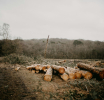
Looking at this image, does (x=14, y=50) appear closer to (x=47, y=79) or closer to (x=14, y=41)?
(x=14, y=41)

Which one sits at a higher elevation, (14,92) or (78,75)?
(78,75)

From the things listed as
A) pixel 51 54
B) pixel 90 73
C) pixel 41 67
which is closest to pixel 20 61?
pixel 41 67

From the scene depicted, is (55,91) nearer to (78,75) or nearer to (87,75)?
(78,75)

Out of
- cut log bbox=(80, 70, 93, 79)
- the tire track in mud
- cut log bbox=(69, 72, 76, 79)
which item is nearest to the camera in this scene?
the tire track in mud

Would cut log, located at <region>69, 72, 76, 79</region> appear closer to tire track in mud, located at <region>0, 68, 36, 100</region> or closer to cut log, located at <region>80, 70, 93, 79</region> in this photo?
cut log, located at <region>80, 70, 93, 79</region>

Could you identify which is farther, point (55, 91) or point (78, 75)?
point (78, 75)

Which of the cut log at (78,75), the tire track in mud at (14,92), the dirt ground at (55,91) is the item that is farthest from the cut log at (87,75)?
the tire track in mud at (14,92)

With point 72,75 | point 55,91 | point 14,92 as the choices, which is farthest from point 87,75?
point 14,92

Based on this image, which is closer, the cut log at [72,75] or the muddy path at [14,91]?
the muddy path at [14,91]

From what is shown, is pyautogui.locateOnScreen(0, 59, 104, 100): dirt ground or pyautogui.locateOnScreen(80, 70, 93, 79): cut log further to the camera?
pyautogui.locateOnScreen(80, 70, 93, 79): cut log

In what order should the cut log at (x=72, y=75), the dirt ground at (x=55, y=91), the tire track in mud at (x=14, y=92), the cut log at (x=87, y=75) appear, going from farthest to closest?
the cut log at (x=72, y=75)
the cut log at (x=87, y=75)
the tire track in mud at (x=14, y=92)
the dirt ground at (x=55, y=91)

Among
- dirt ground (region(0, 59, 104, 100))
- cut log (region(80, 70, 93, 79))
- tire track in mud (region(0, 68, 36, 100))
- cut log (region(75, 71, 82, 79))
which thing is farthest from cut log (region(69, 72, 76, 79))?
tire track in mud (region(0, 68, 36, 100))

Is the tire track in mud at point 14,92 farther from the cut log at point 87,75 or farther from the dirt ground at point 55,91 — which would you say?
the cut log at point 87,75

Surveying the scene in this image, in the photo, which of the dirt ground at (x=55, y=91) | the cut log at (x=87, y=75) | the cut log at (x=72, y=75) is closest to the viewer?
the dirt ground at (x=55, y=91)
